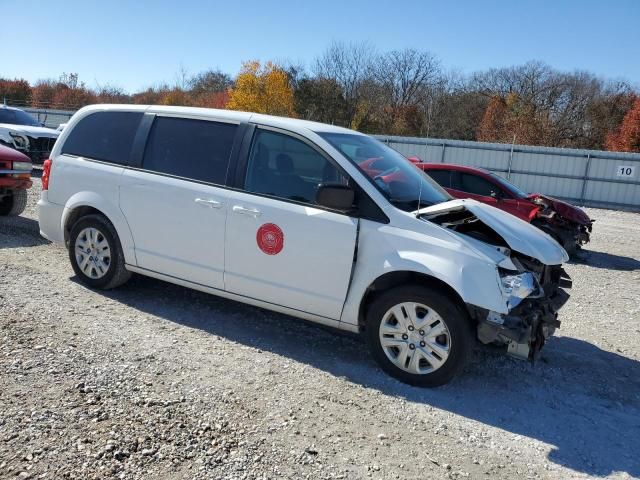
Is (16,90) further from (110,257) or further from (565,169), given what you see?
(110,257)

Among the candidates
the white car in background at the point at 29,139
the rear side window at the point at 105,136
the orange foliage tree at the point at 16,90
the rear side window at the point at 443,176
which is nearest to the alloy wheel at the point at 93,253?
the rear side window at the point at 105,136

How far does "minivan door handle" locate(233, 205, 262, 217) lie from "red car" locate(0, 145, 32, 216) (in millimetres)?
5621

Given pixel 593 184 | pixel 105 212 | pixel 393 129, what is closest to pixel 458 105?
pixel 393 129

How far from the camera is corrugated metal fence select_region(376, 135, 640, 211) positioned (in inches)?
861

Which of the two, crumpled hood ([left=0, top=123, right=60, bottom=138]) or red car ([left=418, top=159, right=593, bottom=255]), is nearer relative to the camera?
red car ([left=418, top=159, right=593, bottom=255])

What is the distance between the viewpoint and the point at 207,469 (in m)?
2.88

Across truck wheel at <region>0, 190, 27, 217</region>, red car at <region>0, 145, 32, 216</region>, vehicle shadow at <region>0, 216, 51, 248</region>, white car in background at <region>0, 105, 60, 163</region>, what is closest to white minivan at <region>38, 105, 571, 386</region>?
vehicle shadow at <region>0, 216, 51, 248</region>

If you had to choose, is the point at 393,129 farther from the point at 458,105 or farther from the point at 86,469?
the point at 86,469

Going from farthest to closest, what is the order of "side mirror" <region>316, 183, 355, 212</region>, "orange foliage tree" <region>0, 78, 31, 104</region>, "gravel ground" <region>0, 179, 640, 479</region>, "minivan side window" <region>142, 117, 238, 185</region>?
1. "orange foliage tree" <region>0, 78, 31, 104</region>
2. "minivan side window" <region>142, 117, 238, 185</region>
3. "side mirror" <region>316, 183, 355, 212</region>
4. "gravel ground" <region>0, 179, 640, 479</region>

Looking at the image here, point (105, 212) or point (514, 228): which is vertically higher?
point (514, 228)

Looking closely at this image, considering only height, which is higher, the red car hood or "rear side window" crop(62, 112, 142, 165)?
"rear side window" crop(62, 112, 142, 165)

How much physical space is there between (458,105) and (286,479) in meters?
52.9

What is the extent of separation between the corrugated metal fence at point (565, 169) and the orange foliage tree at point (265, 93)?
25.0 m

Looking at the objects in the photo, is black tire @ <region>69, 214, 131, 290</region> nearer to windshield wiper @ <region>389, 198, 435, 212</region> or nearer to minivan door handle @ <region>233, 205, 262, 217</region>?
minivan door handle @ <region>233, 205, 262, 217</region>
